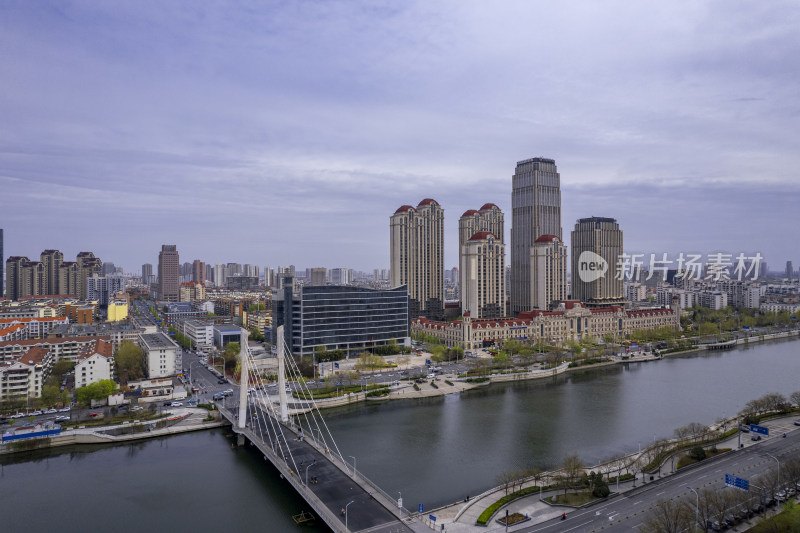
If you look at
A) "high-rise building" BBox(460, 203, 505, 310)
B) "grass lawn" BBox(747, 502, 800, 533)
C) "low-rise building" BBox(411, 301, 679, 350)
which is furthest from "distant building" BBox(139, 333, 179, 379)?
"high-rise building" BBox(460, 203, 505, 310)

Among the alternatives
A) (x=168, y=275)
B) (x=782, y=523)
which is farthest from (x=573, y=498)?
(x=168, y=275)

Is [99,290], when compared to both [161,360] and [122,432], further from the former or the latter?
[122,432]

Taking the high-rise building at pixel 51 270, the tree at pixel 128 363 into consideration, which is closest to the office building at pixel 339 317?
the tree at pixel 128 363

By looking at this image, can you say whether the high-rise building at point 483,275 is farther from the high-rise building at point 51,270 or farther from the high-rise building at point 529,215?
the high-rise building at point 51,270

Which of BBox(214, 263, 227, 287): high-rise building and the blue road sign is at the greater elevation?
BBox(214, 263, 227, 287): high-rise building

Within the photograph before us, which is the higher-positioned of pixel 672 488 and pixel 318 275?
pixel 318 275

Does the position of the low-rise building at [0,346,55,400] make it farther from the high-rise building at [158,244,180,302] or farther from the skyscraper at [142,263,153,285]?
the skyscraper at [142,263,153,285]
